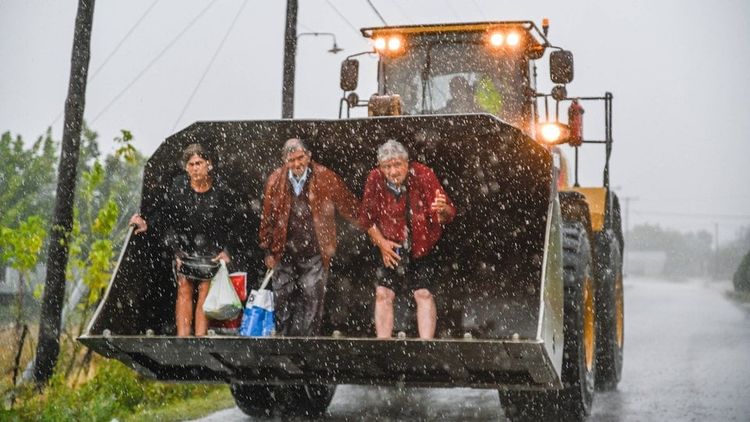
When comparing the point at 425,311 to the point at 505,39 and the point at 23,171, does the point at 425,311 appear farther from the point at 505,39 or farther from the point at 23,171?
the point at 23,171

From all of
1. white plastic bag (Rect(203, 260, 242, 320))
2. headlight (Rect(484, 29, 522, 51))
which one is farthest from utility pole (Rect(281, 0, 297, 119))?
white plastic bag (Rect(203, 260, 242, 320))

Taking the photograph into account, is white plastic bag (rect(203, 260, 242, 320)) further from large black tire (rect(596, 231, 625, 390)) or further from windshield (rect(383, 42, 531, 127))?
large black tire (rect(596, 231, 625, 390))

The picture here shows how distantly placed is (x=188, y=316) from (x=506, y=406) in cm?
221

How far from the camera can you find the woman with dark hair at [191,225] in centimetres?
640

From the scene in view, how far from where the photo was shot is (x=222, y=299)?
6.23 meters

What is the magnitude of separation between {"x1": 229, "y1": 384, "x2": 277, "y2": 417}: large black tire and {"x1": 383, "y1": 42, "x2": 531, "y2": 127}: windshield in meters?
2.52

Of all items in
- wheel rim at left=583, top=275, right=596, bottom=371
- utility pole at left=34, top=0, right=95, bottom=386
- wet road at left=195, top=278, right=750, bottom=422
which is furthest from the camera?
utility pole at left=34, top=0, right=95, bottom=386

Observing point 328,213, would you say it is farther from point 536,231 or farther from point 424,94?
point 424,94

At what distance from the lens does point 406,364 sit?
18.1 feet

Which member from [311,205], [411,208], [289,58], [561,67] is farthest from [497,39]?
[289,58]

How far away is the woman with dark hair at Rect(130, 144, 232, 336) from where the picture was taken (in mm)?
6402

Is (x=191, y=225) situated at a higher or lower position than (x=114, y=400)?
higher

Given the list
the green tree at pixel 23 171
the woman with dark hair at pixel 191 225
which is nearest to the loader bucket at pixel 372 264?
the woman with dark hair at pixel 191 225

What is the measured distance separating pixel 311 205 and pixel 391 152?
2.33ft
